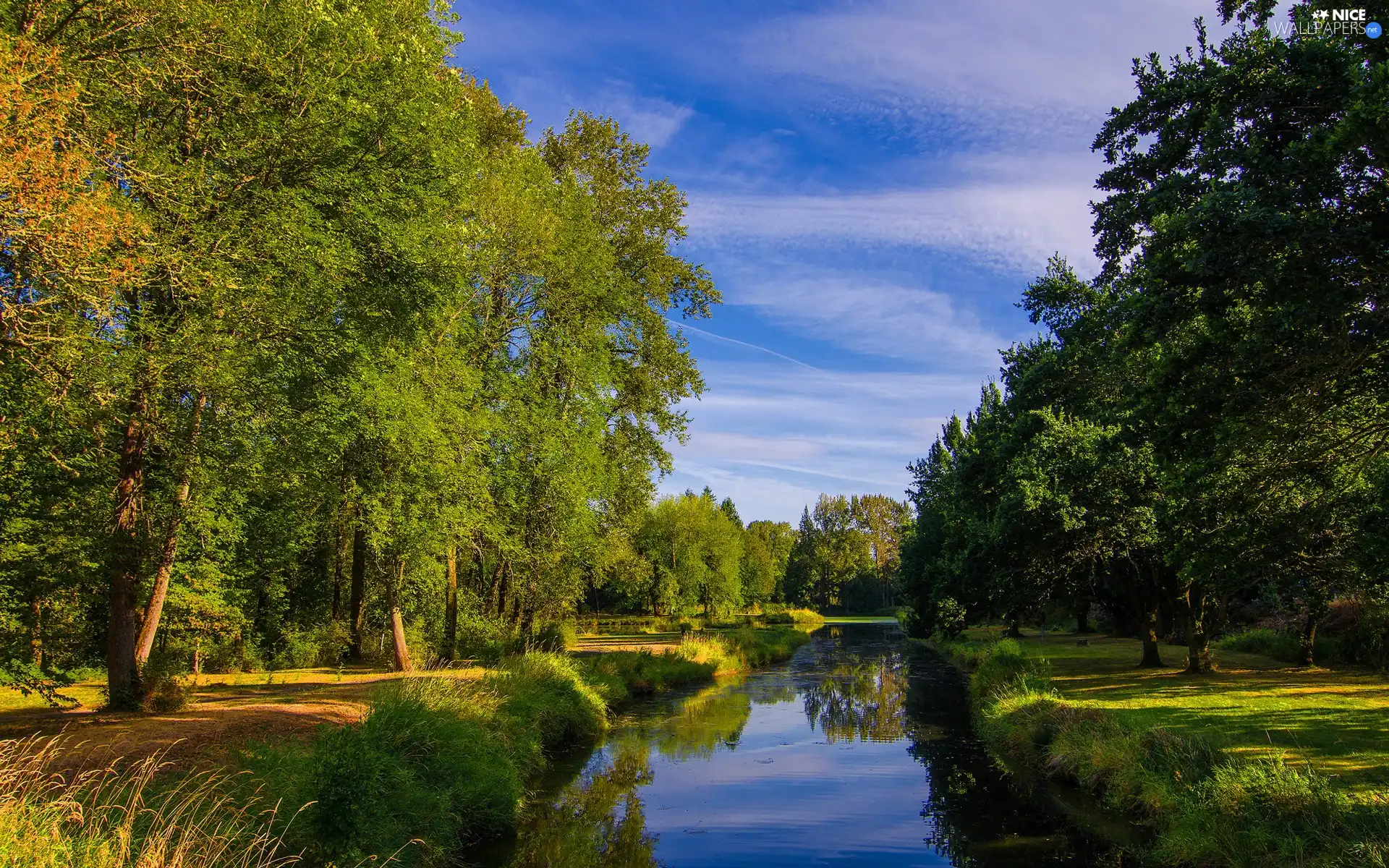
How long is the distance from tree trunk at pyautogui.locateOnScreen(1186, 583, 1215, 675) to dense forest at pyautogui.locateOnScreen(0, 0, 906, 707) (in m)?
19.0

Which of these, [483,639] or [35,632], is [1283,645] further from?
[35,632]

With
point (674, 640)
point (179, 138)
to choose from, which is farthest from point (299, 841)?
point (674, 640)

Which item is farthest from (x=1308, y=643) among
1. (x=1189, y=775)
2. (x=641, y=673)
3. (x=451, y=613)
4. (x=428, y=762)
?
(x=451, y=613)

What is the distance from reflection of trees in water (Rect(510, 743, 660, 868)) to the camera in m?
11.3

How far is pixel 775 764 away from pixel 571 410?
13609 mm

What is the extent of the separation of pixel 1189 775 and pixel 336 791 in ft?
39.5

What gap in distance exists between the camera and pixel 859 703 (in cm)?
2780

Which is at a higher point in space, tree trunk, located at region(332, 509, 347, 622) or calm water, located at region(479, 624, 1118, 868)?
tree trunk, located at region(332, 509, 347, 622)

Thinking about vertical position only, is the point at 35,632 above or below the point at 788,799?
above

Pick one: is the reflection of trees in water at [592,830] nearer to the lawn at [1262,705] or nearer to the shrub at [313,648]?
the lawn at [1262,705]

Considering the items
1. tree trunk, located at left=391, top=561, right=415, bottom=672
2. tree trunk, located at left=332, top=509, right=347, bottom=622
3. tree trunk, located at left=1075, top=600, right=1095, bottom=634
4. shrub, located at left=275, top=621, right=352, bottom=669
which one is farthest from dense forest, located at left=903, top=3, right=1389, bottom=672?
tree trunk, located at left=332, top=509, right=347, bottom=622

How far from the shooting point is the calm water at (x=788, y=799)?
1182 centimetres

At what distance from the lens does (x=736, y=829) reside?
13250 millimetres

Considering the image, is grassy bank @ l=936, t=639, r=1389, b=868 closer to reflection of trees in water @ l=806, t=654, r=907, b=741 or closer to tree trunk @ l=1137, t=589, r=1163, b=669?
reflection of trees in water @ l=806, t=654, r=907, b=741
